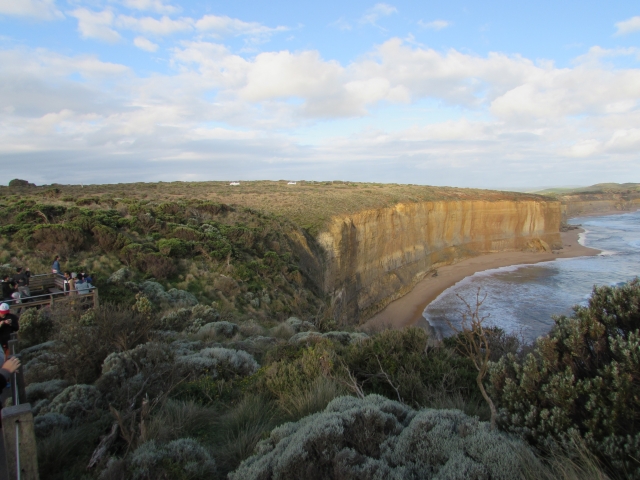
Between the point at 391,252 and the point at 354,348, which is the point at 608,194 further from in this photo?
the point at 354,348

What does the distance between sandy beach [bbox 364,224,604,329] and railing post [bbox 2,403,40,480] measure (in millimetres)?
14556

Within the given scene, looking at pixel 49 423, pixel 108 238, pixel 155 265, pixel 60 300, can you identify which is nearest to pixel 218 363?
pixel 49 423

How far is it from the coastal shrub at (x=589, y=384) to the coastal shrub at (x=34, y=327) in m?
10.3

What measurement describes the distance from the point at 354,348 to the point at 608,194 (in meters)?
152

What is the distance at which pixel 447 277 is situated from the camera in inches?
1471

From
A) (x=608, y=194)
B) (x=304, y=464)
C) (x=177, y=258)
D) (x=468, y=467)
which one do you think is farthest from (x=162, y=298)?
(x=608, y=194)

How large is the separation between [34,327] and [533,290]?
32.5 metres

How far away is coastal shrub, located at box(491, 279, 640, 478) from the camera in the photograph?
3.03 meters

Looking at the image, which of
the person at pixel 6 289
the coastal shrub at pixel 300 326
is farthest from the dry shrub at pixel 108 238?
the coastal shrub at pixel 300 326

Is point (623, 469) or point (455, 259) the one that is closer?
point (623, 469)

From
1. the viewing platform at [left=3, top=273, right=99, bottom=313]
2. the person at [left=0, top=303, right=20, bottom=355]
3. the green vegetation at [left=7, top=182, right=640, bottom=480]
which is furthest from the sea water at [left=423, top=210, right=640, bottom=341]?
the person at [left=0, top=303, right=20, bottom=355]

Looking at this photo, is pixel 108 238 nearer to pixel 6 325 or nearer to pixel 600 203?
pixel 6 325

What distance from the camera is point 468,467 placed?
2.84 meters

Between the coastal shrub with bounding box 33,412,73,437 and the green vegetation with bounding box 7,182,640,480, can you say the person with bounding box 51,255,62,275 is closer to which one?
the green vegetation with bounding box 7,182,640,480
